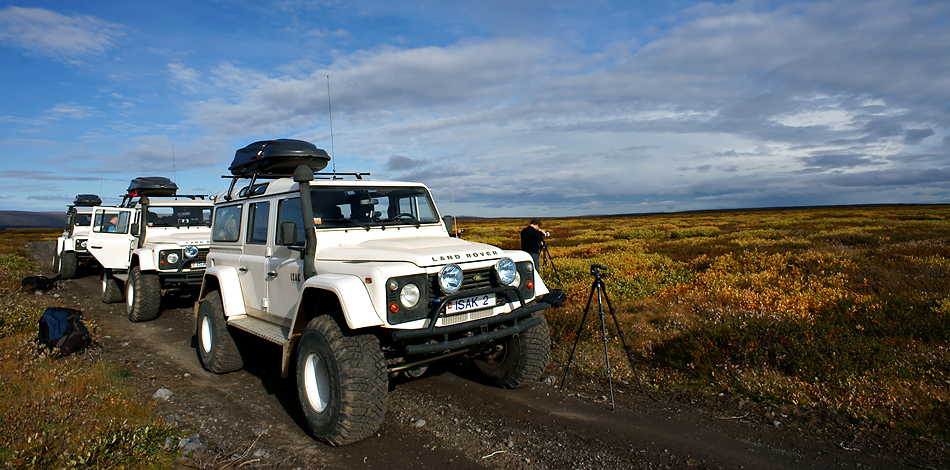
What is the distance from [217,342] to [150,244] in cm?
613

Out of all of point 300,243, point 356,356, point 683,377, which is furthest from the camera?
point 683,377

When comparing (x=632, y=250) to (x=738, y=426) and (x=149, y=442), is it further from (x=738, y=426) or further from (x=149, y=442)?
(x=149, y=442)

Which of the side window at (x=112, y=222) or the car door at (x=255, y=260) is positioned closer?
the car door at (x=255, y=260)

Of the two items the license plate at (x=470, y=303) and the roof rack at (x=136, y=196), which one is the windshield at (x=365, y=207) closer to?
the license plate at (x=470, y=303)

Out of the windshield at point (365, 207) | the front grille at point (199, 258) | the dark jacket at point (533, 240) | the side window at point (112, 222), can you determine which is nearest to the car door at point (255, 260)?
the windshield at point (365, 207)

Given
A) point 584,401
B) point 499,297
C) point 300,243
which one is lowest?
point 584,401

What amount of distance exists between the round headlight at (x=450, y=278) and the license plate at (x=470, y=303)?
13 cm

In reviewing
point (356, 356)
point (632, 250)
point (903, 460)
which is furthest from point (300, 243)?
point (632, 250)

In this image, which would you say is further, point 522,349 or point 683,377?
point 683,377

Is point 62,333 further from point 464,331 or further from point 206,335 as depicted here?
point 464,331

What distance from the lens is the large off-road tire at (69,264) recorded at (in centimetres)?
1632

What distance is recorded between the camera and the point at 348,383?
13.9ft

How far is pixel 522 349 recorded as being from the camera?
560 centimetres

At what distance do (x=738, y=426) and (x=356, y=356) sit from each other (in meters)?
3.57
